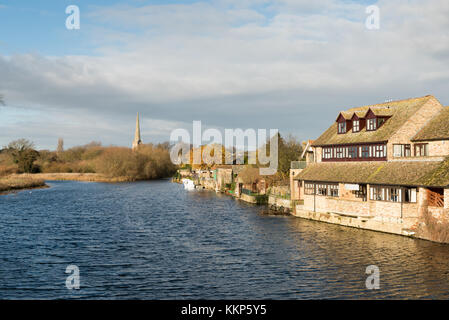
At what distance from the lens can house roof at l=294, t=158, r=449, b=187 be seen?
3862cm

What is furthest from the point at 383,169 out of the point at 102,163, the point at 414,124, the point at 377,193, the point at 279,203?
the point at 102,163

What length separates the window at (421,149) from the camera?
143ft

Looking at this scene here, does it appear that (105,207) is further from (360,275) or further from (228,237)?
(360,275)

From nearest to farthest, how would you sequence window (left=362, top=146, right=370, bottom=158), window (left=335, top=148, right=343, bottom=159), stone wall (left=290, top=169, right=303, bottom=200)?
window (left=362, top=146, right=370, bottom=158) < window (left=335, top=148, right=343, bottom=159) < stone wall (left=290, top=169, right=303, bottom=200)

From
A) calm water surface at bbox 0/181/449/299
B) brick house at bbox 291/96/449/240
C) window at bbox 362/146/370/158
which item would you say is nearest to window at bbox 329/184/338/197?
brick house at bbox 291/96/449/240

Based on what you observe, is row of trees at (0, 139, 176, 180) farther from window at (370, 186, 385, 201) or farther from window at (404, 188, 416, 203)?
window at (404, 188, 416, 203)

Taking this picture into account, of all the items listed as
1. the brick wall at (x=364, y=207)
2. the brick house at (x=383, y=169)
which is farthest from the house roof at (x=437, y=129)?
the brick wall at (x=364, y=207)

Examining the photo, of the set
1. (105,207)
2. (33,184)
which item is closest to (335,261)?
(105,207)

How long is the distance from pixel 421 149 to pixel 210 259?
25.1m

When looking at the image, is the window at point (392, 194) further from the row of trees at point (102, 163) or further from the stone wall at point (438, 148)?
the row of trees at point (102, 163)

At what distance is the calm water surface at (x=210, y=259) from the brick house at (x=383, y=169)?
2.49 meters

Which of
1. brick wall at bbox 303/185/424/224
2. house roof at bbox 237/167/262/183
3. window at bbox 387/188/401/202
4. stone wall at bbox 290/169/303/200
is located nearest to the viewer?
brick wall at bbox 303/185/424/224

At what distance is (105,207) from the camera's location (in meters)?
69.2
